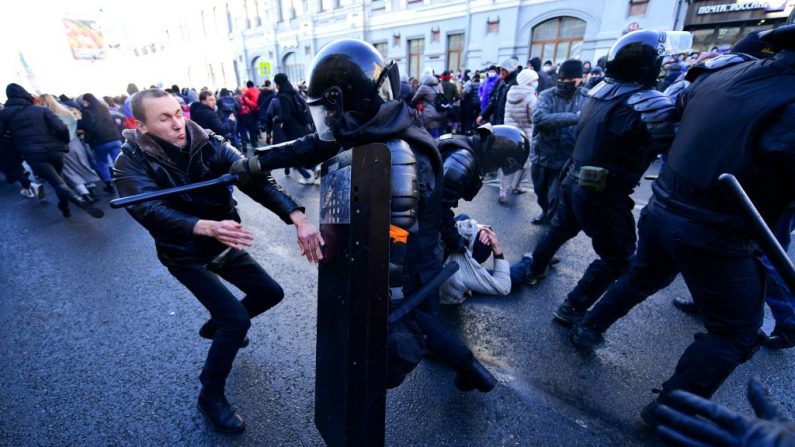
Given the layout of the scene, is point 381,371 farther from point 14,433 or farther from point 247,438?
point 14,433

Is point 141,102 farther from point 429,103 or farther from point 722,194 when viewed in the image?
point 429,103

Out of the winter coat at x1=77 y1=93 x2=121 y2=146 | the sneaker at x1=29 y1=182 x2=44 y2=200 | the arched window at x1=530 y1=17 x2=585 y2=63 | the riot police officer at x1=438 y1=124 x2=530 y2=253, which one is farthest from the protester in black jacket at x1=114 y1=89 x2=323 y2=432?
the arched window at x1=530 y1=17 x2=585 y2=63

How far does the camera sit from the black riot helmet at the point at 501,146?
82.4 inches

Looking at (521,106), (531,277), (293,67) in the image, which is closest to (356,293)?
(531,277)

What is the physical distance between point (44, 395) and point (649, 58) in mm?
4266

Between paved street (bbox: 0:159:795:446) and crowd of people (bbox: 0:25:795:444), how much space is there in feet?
0.61

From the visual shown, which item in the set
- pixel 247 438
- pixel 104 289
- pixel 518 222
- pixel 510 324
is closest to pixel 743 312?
pixel 510 324

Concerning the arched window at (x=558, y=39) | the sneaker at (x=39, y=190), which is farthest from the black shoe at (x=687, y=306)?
the arched window at (x=558, y=39)

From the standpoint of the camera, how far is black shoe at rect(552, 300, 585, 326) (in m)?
2.62

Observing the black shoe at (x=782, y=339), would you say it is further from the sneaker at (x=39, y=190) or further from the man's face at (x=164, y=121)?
the sneaker at (x=39, y=190)

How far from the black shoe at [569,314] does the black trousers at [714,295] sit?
0.79 meters

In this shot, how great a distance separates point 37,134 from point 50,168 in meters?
0.47

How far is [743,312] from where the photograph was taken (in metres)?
1.59

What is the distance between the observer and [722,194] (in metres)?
1.51
